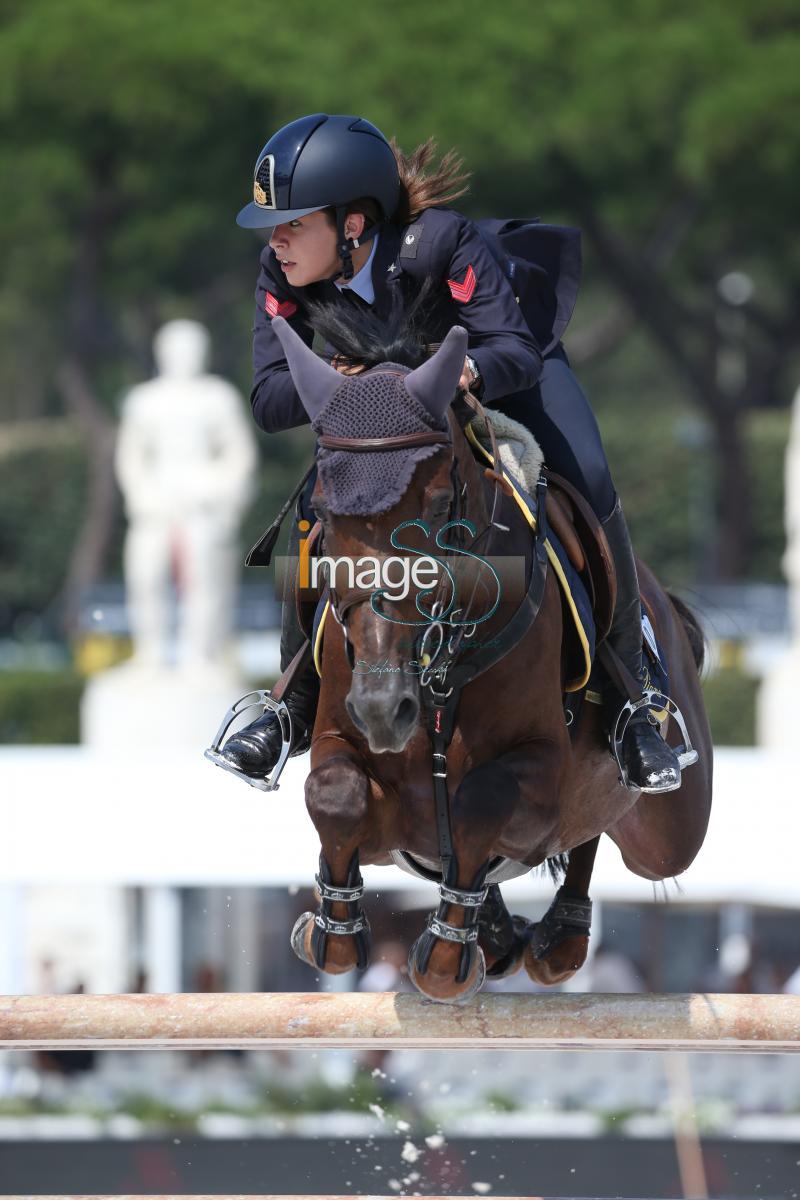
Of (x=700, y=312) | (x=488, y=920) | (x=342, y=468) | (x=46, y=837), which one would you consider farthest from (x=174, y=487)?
(x=700, y=312)

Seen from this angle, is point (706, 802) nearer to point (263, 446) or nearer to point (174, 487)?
point (174, 487)

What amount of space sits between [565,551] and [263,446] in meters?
33.0

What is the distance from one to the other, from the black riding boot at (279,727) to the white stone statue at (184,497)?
41.4ft

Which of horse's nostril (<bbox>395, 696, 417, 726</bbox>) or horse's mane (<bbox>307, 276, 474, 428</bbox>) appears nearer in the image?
horse's nostril (<bbox>395, 696, 417, 726</bbox>)

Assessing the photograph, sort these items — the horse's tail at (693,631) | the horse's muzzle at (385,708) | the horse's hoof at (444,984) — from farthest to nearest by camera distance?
1. the horse's tail at (693,631)
2. the horse's hoof at (444,984)
3. the horse's muzzle at (385,708)

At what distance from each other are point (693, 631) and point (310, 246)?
2362 mm

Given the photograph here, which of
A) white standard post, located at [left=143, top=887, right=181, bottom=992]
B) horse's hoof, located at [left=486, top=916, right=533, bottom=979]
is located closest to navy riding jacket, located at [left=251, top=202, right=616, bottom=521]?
horse's hoof, located at [left=486, top=916, right=533, bottom=979]

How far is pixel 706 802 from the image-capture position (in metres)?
5.84

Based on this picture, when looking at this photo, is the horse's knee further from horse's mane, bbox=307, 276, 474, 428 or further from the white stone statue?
the white stone statue

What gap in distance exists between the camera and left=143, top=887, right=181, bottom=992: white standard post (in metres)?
12.1

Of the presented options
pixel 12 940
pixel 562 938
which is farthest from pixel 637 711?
pixel 12 940

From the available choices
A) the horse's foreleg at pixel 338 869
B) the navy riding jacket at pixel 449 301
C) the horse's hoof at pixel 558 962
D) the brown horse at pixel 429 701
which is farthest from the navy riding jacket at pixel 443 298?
the horse's hoof at pixel 558 962

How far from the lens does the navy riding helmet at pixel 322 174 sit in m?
4.50

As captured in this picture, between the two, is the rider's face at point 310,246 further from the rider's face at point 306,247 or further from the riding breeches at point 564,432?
the riding breeches at point 564,432
